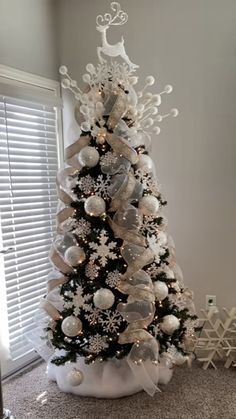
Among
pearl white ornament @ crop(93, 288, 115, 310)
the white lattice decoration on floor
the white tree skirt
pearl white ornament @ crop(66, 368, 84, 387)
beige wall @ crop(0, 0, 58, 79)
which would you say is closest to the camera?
pearl white ornament @ crop(93, 288, 115, 310)

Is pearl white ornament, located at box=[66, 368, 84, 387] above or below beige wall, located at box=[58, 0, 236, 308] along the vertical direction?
below

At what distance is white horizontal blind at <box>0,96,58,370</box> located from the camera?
225 cm

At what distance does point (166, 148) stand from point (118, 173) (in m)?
0.74

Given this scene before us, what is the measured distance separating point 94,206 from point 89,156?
28cm

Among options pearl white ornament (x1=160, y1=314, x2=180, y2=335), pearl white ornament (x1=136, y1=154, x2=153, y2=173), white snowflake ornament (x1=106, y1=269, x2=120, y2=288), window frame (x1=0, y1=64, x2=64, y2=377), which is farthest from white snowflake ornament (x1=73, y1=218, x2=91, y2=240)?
window frame (x1=0, y1=64, x2=64, y2=377)

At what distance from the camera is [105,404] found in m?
2.03

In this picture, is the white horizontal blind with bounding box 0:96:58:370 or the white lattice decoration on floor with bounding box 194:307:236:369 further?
the white lattice decoration on floor with bounding box 194:307:236:369

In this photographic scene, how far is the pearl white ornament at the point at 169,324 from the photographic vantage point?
1.96 metres

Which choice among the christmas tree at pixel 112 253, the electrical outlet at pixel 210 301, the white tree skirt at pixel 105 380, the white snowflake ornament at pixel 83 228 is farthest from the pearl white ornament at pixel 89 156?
the electrical outlet at pixel 210 301

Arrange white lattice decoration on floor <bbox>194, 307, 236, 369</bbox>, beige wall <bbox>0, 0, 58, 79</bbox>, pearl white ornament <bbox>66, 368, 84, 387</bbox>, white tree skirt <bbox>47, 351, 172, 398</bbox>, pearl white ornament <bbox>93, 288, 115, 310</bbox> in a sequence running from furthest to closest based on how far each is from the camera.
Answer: white lattice decoration on floor <bbox>194, 307, 236, 369</bbox>
beige wall <bbox>0, 0, 58, 79</bbox>
white tree skirt <bbox>47, 351, 172, 398</bbox>
pearl white ornament <bbox>66, 368, 84, 387</bbox>
pearl white ornament <bbox>93, 288, 115, 310</bbox>

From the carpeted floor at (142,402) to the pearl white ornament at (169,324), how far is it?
44 centimetres

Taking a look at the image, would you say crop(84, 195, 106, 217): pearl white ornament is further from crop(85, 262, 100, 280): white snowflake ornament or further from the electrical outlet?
the electrical outlet

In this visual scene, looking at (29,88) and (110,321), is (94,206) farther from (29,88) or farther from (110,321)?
(29,88)

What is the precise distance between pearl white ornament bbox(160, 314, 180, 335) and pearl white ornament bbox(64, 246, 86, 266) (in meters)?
0.60
